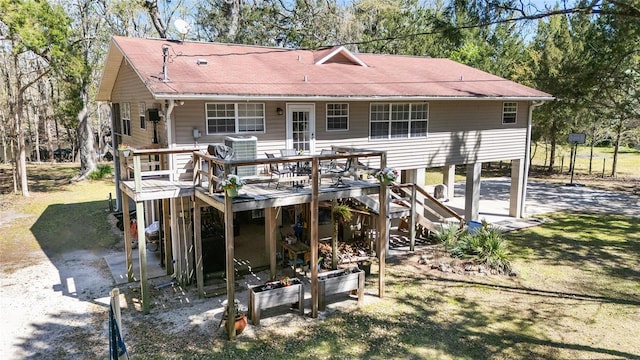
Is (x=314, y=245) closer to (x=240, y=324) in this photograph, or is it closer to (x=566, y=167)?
(x=240, y=324)

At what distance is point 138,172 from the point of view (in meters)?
8.80

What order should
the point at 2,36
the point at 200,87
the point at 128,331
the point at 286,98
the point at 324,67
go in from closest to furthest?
the point at 128,331, the point at 200,87, the point at 286,98, the point at 324,67, the point at 2,36

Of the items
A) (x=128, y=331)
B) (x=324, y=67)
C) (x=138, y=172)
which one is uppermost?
(x=324, y=67)

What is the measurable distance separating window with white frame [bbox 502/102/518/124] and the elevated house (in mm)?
72

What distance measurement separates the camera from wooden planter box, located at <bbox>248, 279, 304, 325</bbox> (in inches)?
333

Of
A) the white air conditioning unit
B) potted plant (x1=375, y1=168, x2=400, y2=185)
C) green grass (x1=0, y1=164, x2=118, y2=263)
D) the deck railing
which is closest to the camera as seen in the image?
the deck railing

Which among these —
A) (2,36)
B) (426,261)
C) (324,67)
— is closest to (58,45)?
(2,36)

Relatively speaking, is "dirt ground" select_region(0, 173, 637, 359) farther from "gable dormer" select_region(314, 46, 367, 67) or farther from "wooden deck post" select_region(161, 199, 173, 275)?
"gable dormer" select_region(314, 46, 367, 67)

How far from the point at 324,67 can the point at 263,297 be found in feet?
27.6

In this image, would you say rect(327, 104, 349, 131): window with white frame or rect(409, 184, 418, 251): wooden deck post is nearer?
rect(327, 104, 349, 131): window with white frame

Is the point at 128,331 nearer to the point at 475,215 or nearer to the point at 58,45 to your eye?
the point at 475,215

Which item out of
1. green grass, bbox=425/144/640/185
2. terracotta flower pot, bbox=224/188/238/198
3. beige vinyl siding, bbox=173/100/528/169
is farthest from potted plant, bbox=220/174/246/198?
green grass, bbox=425/144/640/185

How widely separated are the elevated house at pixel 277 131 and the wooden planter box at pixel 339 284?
0.34 m

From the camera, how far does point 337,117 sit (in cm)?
1245
